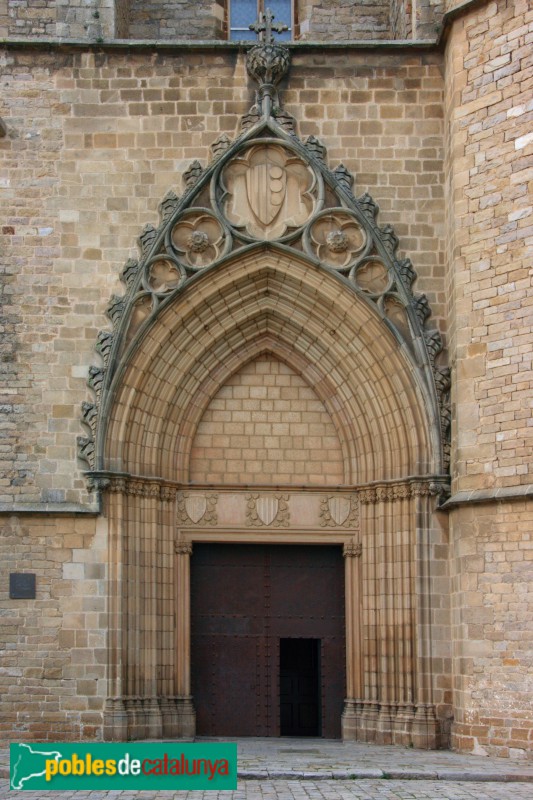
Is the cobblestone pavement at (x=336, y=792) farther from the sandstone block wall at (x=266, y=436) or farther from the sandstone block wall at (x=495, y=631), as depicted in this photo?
the sandstone block wall at (x=266, y=436)

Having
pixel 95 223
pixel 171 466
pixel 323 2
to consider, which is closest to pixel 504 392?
pixel 171 466

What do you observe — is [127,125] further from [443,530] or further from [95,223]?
[443,530]

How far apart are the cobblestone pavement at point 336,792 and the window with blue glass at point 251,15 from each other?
29.8ft

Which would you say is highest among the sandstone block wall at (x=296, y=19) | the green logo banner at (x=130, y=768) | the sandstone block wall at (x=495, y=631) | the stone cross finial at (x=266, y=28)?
the sandstone block wall at (x=296, y=19)

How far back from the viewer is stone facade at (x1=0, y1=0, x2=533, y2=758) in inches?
588

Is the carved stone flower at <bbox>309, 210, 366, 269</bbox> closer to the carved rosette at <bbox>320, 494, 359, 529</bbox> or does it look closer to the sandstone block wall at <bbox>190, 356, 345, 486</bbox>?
the sandstone block wall at <bbox>190, 356, 345, 486</bbox>

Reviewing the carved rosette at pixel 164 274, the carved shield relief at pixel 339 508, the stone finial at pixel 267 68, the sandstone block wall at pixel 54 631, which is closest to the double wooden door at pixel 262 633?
the carved shield relief at pixel 339 508

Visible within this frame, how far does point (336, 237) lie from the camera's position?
51.8 ft

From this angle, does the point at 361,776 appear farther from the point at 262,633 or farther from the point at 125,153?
the point at 125,153

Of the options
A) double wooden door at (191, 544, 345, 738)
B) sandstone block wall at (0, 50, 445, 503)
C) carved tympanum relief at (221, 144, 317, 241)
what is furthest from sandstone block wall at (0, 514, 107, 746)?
carved tympanum relief at (221, 144, 317, 241)

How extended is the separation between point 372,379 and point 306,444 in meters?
1.04

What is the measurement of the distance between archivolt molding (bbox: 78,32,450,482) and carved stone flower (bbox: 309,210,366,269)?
1cm

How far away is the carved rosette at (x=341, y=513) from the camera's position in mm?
16000

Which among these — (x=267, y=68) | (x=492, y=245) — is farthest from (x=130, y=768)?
(x=267, y=68)
